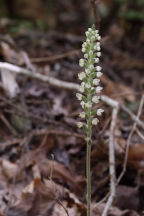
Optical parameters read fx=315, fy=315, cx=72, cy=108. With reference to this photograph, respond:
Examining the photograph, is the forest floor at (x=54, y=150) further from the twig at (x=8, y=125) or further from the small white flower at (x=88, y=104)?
the small white flower at (x=88, y=104)

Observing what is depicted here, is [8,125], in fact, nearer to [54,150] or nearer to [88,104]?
[54,150]

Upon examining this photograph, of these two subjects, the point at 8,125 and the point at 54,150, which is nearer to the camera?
the point at 54,150

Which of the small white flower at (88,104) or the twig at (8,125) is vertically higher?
the twig at (8,125)

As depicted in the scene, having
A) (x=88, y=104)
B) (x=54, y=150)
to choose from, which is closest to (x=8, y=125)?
(x=54, y=150)

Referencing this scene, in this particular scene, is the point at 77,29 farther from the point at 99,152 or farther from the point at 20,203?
the point at 20,203

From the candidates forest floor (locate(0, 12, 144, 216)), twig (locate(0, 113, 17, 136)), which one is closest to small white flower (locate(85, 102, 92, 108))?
forest floor (locate(0, 12, 144, 216))

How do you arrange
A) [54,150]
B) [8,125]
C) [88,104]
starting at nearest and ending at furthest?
1. [88,104]
2. [54,150]
3. [8,125]

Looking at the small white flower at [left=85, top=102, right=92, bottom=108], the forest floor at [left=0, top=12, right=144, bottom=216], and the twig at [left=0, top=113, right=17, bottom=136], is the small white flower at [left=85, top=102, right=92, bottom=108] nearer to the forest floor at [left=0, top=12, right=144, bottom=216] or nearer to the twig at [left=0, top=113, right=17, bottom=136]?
the forest floor at [left=0, top=12, right=144, bottom=216]

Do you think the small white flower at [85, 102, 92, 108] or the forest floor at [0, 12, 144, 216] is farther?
the forest floor at [0, 12, 144, 216]

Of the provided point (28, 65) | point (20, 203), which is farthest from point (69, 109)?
point (20, 203)

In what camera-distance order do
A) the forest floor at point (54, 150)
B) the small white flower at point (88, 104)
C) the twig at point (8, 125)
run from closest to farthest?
the small white flower at point (88, 104) → the forest floor at point (54, 150) → the twig at point (8, 125)

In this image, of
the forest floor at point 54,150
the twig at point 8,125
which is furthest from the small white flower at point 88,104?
the twig at point 8,125
